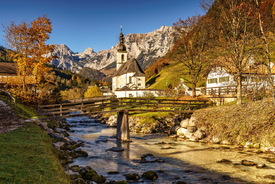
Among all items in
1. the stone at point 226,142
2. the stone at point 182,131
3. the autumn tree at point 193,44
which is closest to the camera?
the stone at point 226,142

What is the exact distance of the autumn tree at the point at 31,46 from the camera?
33312 millimetres

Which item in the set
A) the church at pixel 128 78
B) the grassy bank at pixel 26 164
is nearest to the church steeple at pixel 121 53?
the church at pixel 128 78

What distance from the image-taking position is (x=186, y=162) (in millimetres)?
17219

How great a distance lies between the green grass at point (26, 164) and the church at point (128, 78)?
56602 millimetres

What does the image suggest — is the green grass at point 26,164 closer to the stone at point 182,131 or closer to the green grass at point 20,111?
the green grass at point 20,111

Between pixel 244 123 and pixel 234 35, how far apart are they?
10.8m

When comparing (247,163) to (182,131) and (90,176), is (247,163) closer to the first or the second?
(90,176)

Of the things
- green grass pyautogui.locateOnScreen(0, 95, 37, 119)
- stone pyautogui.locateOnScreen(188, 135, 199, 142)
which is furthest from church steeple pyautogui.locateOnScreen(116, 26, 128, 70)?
stone pyautogui.locateOnScreen(188, 135, 199, 142)

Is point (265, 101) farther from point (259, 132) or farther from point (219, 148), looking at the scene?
point (219, 148)

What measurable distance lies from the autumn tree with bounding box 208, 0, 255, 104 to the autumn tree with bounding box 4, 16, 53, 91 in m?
25.8

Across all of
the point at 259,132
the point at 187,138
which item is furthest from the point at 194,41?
the point at 259,132

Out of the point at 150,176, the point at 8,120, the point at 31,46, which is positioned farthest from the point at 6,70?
the point at 150,176

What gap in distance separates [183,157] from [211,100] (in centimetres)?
1929

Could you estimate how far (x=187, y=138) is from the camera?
2719cm
